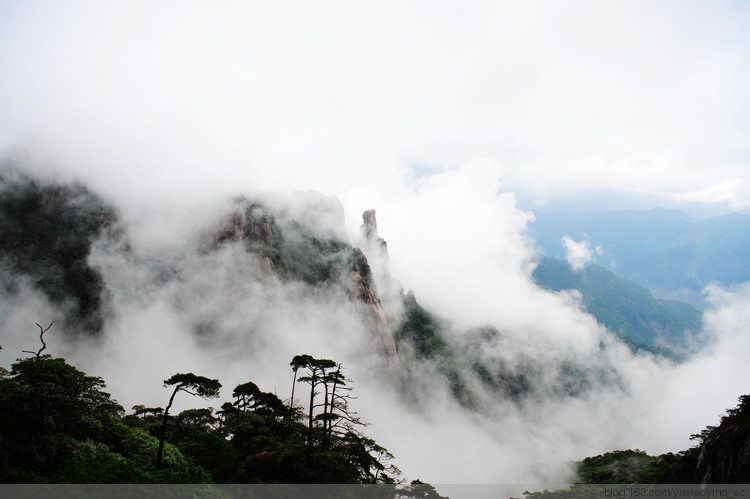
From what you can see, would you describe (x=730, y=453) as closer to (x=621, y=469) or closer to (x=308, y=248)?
(x=621, y=469)

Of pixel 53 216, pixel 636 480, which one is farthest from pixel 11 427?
pixel 53 216

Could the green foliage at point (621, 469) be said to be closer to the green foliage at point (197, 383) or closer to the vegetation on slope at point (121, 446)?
the vegetation on slope at point (121, 446)

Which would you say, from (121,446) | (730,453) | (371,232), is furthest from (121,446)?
(371,232)

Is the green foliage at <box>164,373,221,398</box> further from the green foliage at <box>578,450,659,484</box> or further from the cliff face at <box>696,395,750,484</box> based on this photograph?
the green foliage at <box>578,450,659,484</box>

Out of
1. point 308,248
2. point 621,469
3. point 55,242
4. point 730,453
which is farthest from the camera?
point 308,248

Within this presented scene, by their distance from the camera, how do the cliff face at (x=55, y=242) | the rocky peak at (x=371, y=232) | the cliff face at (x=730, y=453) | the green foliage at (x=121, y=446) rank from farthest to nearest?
the rocky peak at (x=371, y=232) < the cliff face at (x=55, y=242) < the cliff face at (x=730, y=453) < the green foliage at (x=121, y=446)

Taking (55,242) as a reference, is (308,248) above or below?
above

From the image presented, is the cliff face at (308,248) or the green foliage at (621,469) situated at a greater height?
the cliff face at (308,248)

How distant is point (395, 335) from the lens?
14262 centimetres

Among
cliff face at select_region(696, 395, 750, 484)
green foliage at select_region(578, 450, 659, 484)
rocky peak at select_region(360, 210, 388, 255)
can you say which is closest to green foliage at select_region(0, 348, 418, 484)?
cliff face at select_region(696, 395, 750, 484)

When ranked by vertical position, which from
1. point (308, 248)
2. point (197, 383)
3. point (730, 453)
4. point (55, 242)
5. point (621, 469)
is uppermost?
point (308, 248)

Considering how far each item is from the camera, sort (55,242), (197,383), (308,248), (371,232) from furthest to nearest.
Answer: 1. (371,232)
2. (308,248)
3. (55,242)
4. (197,383)

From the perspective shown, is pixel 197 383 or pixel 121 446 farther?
pixel 121 446

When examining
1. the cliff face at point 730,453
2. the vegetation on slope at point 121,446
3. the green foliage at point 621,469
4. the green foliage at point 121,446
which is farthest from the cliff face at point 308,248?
the cliff face at point 730,453
